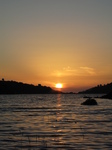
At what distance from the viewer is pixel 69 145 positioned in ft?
70.9

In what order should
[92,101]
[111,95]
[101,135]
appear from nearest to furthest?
[101,135], [92,101], [111,95]

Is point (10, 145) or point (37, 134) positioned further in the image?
point (37, 134)

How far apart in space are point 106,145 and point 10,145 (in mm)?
6828

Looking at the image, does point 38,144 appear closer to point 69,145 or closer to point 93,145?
point 69,145

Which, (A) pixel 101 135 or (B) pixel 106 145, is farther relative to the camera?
(A) pixel 101 135

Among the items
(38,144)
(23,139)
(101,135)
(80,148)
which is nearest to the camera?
(80,148)

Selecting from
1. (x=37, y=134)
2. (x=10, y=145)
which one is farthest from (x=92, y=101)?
(x=10, y=145)

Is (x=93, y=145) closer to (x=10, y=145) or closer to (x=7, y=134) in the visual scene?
(x=10, y=145)

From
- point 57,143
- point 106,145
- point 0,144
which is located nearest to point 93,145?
point 106,145

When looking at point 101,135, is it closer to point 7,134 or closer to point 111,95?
point 7,134

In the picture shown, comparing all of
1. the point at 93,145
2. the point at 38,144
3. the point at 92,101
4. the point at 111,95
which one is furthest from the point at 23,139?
the point at 111,95

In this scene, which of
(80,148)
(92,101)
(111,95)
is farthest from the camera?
(111,95)

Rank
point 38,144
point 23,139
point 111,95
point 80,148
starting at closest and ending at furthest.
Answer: point 80,148
point 38,144
point 23,139
point 111,95

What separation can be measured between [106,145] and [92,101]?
69360mm
